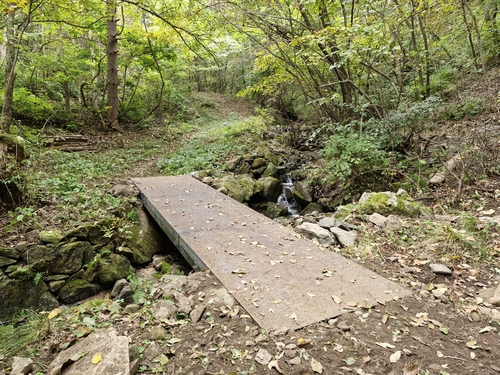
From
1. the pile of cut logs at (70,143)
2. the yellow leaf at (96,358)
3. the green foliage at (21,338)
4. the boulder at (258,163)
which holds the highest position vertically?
the pile of cut logs at (70,143)

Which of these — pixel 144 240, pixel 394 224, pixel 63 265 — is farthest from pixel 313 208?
pixel 63 265

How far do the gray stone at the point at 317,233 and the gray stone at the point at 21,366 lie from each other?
321 cm

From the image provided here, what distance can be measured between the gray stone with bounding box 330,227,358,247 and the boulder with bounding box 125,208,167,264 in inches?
118

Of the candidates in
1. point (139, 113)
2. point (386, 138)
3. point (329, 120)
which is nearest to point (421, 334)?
point (386, 138)

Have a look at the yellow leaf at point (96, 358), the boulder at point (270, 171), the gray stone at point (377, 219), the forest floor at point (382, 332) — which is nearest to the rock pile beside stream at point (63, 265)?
the forest floor at point (382, 332)

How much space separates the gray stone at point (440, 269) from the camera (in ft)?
9.94

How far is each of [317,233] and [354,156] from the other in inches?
127

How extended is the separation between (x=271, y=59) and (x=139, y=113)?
6.62 meters

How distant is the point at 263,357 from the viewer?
1.96m

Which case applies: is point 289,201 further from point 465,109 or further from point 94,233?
point 465,109

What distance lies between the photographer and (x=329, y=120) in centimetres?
844

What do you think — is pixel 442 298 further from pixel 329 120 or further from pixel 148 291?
pixel 329 120

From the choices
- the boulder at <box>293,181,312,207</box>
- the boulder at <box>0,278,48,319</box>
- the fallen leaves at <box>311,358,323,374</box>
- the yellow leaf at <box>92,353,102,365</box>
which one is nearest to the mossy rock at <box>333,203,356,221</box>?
the boulder at <box>293,181,312,207</box>

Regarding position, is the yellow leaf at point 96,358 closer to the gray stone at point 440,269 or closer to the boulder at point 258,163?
the gray stone at point 440,269
